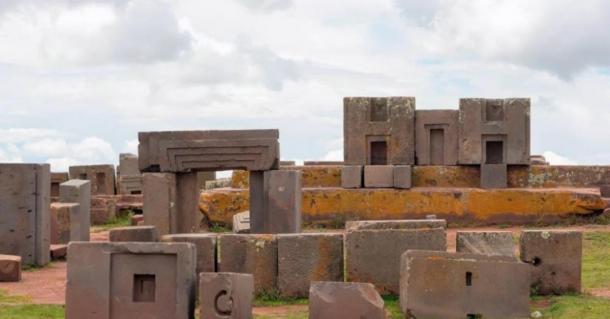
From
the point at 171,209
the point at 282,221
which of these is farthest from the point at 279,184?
the point at 171,209

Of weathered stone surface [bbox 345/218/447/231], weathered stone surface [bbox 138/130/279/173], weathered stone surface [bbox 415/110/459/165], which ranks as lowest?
weathered stone surface [bbox 345/218/447/231]

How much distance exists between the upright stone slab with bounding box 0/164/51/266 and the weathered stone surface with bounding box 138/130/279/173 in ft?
7.21

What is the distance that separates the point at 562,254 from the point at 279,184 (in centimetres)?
549

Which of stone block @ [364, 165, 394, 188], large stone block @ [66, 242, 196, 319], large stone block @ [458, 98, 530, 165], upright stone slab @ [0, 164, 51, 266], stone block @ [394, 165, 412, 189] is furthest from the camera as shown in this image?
large stone block @ [458, 98, 530, 165]

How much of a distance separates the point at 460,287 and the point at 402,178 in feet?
40.7

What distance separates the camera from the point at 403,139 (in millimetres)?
25641

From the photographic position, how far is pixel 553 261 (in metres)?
14.1

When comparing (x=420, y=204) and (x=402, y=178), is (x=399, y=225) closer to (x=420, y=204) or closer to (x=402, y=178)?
(x=420, y=204)

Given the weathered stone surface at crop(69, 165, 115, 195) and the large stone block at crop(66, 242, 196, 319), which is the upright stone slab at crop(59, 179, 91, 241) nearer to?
the large stone block at crop(66, 242, 196, 319)

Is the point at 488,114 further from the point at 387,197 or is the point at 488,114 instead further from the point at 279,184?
the point at 279,184

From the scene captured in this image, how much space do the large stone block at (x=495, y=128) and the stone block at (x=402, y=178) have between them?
159 centimetres

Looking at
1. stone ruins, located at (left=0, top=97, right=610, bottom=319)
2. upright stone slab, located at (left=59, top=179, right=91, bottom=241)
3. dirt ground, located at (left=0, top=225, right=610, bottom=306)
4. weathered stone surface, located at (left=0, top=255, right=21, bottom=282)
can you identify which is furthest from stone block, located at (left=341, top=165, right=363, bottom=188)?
weathered stone surface, located at (left=0, top=255, right=21, bottom=282)

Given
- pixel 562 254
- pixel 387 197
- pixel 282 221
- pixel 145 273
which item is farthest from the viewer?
pixel 387 197

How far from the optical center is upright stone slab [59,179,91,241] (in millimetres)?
21109
